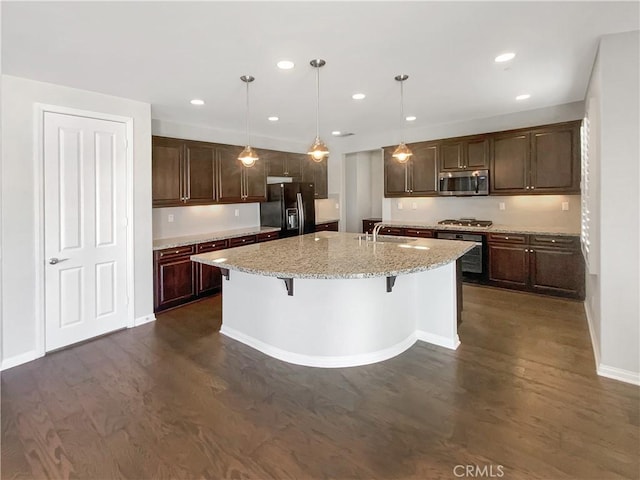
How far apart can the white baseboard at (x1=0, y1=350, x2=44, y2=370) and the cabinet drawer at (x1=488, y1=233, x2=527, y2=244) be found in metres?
5.50

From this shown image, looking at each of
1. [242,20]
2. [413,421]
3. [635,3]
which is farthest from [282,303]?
[635,3]

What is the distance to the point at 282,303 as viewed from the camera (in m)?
3.12

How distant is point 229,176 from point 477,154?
3837 mm

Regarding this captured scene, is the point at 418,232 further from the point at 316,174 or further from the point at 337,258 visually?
the point at 337,258

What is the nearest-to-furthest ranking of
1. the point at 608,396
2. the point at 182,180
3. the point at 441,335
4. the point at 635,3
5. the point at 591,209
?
the point at 635,3, the point at 608,396, the point at 591,209, the point at 441,335, the point at 182,180

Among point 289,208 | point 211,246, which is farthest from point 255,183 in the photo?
point 211,246

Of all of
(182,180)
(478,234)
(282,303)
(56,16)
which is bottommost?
(282,303)

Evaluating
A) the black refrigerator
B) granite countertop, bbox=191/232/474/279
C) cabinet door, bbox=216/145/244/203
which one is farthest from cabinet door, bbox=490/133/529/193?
cabinet door, bbox=216/145/244/203

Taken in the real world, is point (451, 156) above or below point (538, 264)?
above

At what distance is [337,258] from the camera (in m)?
2.97

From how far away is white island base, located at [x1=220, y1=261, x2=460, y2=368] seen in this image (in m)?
2.95

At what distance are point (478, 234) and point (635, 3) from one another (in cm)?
336

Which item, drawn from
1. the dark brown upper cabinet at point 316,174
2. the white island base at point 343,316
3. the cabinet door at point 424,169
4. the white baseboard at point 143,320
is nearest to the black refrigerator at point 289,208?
the dark brown upper cabinet at point 316,174

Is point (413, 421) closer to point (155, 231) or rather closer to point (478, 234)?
point (478, 234)
